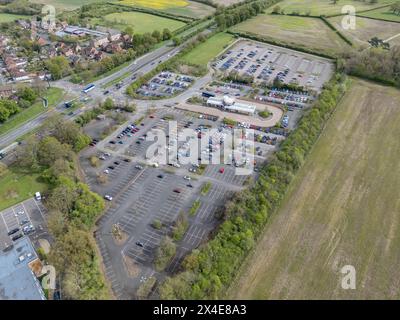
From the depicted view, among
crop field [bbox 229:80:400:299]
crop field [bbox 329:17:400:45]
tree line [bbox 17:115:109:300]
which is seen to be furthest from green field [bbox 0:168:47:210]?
crop field [bbox 329:17:400:45]

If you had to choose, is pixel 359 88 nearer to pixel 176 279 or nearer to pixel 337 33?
pixel 337 33

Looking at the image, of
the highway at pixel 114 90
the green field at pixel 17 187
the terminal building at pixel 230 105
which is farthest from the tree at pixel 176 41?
the green field at pixel 17 187

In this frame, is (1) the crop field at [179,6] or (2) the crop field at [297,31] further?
(1) the crop field at [179,6]

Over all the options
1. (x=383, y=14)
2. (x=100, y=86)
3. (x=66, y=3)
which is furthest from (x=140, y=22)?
(x=383, y=14)

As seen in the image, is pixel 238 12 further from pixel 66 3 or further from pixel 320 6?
pixel 66 3

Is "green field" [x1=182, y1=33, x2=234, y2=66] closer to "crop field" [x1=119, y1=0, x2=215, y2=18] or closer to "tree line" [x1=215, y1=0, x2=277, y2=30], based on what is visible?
"tree line" [x1=215, y1=0, x2=277, y2=30]

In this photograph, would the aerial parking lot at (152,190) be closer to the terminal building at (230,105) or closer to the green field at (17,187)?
the terminal building at (230,105)
